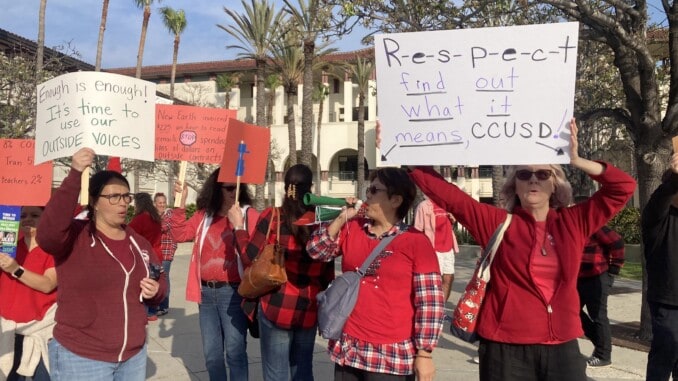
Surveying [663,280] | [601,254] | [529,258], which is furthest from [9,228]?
[601,254]

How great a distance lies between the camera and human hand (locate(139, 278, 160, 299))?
10.8 feet

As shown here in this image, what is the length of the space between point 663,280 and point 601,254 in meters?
2.14

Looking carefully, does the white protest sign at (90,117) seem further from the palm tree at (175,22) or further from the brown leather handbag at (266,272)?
the palm tree at (175,22)

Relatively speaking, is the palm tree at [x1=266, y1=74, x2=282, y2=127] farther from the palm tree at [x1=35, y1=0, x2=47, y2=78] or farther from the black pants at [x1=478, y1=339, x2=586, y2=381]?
the black pants at [x1=478, y1=339, x2=586, y2=381]

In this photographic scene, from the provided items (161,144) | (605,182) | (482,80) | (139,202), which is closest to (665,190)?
(605,182)

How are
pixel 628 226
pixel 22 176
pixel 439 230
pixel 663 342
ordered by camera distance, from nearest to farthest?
pixel 22 176 < pixel 663 342 < pixel 439 230 < pixel 628 226

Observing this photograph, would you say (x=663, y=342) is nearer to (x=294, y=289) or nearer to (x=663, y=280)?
(x=663, y=280)

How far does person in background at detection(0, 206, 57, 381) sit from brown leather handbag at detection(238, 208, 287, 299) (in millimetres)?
1216

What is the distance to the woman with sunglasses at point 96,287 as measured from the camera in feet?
10.00

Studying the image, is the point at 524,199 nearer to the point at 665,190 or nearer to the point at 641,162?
the point at 665,190

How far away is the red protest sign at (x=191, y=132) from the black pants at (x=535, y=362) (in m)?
2.96

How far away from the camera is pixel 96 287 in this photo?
3.15 m

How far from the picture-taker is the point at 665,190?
3.79 meters

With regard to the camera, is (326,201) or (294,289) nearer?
(326,201)
